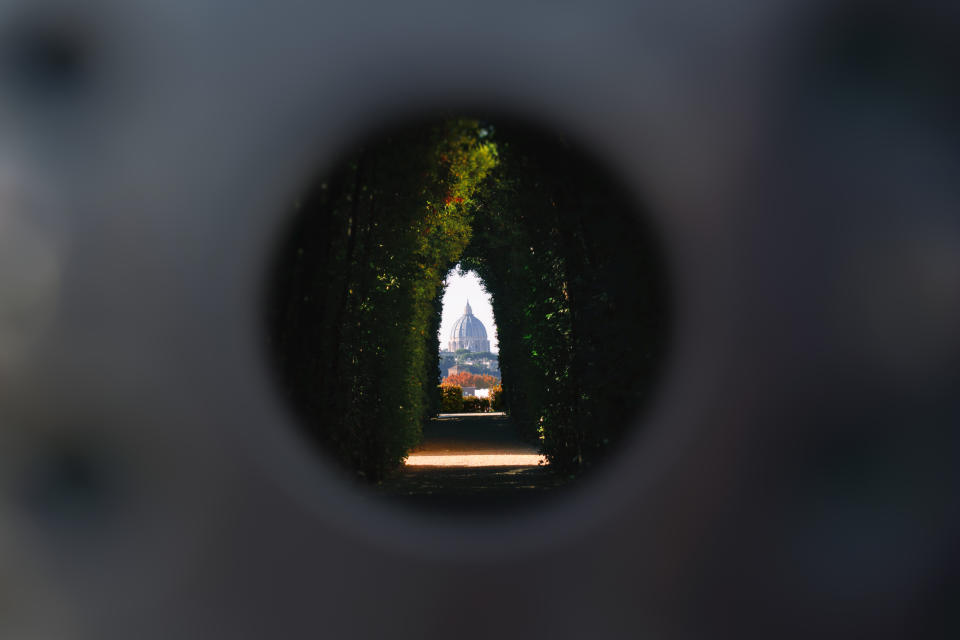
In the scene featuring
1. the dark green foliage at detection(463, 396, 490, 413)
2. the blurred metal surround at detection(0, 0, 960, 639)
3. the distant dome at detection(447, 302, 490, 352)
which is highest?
the distant dome at detection(447, 302, 490, 352)

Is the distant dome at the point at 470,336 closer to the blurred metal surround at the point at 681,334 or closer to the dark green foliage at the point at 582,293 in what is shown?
the dark green foliage at the point at 582,293

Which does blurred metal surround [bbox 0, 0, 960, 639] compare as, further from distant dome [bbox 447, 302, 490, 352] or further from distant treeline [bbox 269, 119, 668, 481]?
distant dome [bbox 447, 302, 490, 352]

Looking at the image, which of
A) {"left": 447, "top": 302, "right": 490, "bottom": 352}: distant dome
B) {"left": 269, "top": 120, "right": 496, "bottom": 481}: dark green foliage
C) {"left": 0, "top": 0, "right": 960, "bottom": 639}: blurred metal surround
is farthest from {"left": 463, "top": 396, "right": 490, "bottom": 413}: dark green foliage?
{"left": 447, "top": 302, "right": 490, "bottom": 352}: distant dome

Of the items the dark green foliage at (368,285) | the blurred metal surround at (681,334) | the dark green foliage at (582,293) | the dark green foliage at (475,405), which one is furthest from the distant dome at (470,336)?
the blurred metal surround at (681,334)

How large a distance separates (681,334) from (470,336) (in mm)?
97786

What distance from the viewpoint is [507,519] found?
9.98 feet

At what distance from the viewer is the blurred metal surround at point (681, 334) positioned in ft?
8.45

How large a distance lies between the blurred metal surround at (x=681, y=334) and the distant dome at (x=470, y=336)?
311 feet

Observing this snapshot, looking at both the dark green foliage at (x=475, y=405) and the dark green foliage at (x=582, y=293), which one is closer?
the dark green foliage at (x=582, y=293)

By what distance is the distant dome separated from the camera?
98.6m

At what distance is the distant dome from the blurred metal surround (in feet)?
311

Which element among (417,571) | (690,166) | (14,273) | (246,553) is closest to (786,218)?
(690,166)

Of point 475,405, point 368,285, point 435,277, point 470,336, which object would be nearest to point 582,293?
point 368,285

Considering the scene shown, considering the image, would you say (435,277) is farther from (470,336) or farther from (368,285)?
(470,336)
